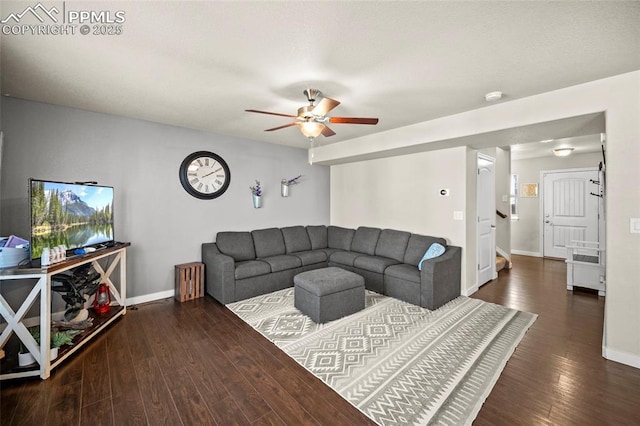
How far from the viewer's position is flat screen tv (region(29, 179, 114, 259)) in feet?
7.45

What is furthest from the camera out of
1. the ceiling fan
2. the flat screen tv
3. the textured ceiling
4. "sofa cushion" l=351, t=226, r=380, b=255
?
"sofa cushion" l=351, t=226, r=380, b=255

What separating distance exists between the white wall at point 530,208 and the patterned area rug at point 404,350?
4.63 meters

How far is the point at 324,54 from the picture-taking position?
80.4 inches

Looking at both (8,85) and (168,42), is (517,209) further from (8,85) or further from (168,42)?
(8,85)

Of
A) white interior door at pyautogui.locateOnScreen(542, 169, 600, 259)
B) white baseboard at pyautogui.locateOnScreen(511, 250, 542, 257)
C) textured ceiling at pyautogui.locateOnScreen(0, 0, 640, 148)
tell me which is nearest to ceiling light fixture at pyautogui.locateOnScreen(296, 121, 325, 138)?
textured ceiling at pyautogui.locateOnScreen(0, 0, 640, 148)

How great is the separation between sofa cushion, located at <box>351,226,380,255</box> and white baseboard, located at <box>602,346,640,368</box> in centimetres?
290

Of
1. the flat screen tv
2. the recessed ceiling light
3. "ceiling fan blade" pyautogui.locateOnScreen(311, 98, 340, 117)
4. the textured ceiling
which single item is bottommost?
the flat screen tv

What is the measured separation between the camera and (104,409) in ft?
5.95

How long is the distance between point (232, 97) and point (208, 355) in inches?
102

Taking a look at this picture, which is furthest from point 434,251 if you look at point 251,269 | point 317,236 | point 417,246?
point 251,269

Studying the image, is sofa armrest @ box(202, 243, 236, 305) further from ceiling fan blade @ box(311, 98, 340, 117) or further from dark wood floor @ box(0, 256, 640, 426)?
ceiling fan blade @ box(311, 98, 340, 117)

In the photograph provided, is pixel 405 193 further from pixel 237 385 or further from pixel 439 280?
pixel 237 385

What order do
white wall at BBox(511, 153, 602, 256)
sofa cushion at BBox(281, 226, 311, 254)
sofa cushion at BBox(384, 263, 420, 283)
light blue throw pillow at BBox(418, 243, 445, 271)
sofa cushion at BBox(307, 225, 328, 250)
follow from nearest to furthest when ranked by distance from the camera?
sofa cushion at BBox(384, 263, 420, 283) < light blue throw pillow at BBox(418, 243, 445, 271) < sofa cushion at BBox(281, 226, 311, 254) < sofa cushion at BBox(307, 225, 328, 250) < white wall at BBox(511, 153, 602, 256)

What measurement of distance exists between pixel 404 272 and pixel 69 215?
3.84m
